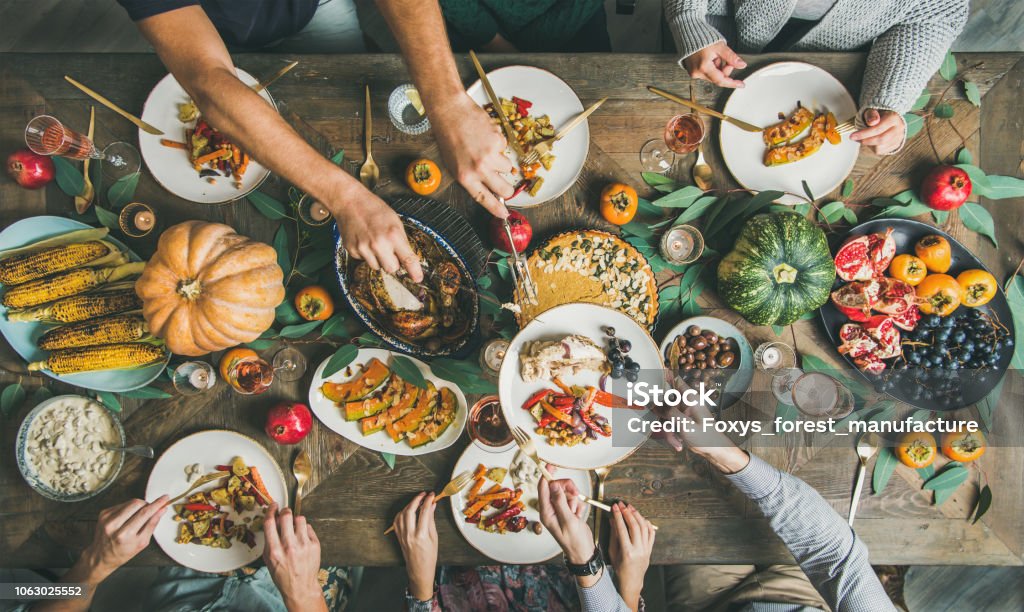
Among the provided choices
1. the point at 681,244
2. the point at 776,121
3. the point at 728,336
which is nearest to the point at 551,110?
the point at 681,244

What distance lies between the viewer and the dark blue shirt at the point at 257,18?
6.16 feet

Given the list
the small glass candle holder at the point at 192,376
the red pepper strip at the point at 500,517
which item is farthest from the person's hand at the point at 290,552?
the red pepper strip at the point at 500,517

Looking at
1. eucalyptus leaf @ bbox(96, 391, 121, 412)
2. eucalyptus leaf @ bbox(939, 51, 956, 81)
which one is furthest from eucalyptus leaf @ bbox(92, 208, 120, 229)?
eucalyptus leaf @ bbox(939, 51, 956, 81)

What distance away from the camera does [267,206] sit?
6.07ft

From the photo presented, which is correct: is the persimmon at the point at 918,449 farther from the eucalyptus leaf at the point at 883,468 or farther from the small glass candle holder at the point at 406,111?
the small glass candle holder at the point at 406,111

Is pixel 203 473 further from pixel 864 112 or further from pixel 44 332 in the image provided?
pixel 864 112

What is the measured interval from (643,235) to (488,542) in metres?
1.17

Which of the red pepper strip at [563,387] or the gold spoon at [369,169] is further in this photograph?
the gold spoon at [369,169]

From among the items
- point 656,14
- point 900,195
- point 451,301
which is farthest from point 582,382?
point 656,14

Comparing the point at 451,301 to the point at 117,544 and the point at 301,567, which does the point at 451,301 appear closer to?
the point at 301,567

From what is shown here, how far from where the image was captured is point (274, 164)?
154cm

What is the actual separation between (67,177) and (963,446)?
3136mm

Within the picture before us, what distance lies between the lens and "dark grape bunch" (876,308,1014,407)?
1.80 m

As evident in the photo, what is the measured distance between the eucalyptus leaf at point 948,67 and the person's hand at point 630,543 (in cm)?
181
